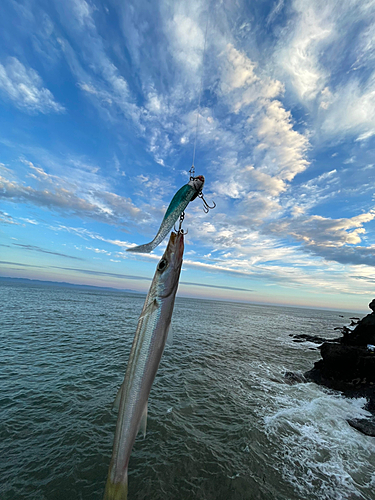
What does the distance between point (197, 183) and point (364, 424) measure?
15.4 meters

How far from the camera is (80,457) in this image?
745cm

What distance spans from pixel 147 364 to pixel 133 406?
0.56m

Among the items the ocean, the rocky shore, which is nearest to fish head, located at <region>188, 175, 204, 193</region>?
the ocean

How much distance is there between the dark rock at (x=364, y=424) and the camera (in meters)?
10.4

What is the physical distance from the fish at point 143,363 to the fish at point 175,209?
54.2 inches

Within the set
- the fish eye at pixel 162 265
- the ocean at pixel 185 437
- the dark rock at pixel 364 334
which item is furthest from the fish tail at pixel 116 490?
the dark rock at pixel 364 334

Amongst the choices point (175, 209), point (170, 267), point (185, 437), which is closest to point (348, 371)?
point (185, 437)

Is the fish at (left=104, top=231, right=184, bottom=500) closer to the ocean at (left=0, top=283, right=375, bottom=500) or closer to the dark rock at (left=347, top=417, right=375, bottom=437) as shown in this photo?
the ocean at (left=0, top=283, right=375, bottom=500)

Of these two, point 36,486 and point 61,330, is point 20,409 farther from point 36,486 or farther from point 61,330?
point 61,330

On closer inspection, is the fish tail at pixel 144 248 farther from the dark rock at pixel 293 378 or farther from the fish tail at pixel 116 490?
the dark rock at pixel 293 378

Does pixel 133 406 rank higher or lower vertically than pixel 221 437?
higher

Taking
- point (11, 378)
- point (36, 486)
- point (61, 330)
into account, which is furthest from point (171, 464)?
point (61, 330)

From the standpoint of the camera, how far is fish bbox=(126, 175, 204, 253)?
14.4ft

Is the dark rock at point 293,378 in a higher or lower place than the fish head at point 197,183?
lower
